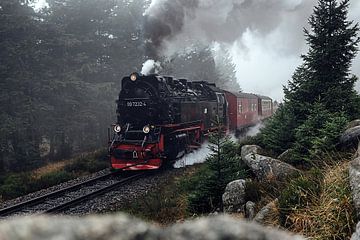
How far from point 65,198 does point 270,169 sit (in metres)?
6.36

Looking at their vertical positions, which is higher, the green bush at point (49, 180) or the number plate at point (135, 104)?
the number plate at point (135, 104)

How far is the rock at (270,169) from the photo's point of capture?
6.75 metres

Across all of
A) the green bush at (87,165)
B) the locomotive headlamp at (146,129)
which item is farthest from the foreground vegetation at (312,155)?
the green bush at (87,165)

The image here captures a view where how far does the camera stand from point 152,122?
47.9ft

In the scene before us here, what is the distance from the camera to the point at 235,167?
25.7 feet

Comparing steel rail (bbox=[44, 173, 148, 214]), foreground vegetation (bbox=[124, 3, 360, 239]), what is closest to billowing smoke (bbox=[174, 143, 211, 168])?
steel rail (bbox=[44, 173, 148, 214])

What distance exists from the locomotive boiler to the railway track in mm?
1050

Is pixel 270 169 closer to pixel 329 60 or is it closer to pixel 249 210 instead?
pixel 249 210

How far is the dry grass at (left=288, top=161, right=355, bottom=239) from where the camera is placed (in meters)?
3.89

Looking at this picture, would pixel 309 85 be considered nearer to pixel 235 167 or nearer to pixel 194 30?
pixel 235 167

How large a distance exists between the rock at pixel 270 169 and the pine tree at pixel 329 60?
7.91 feet

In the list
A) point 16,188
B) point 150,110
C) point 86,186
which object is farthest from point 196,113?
point 16,188

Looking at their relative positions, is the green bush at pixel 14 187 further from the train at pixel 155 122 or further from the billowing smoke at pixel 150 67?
the billowing smoke at pixel 150 67

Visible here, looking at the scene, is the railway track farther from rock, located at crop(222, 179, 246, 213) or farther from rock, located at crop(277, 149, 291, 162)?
rock, located at crop(277, 149, 291, 162)
